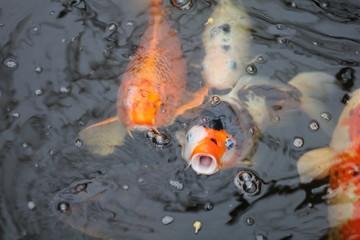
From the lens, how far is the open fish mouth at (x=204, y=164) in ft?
9.13

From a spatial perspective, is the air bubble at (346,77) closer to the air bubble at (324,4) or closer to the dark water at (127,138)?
the dark water at (127,138)

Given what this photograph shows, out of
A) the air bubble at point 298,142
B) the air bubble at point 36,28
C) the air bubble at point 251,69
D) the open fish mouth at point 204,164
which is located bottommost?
the air bubble at point 36,28

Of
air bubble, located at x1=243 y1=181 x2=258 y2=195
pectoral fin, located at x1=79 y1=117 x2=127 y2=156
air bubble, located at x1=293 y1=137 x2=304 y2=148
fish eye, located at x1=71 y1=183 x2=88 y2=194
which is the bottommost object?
fish eye, located at x1=71 y1=183 x2=88 y2=194

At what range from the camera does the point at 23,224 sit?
288cm

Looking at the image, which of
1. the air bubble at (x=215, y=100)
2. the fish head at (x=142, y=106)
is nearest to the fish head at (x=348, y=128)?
the air bubble at (x=215, y=100)

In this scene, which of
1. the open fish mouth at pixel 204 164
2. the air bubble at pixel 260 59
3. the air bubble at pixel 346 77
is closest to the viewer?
the open fish mouth at pixel 204 164

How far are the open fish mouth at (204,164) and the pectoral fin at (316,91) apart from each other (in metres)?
1.02

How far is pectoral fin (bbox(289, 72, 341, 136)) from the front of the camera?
11.0ft

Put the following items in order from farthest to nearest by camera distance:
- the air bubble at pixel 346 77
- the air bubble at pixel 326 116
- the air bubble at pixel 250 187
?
the air bubble at pixel 346 77
the air bubble at pixel 326 116
the air bubble at pixel 250 187

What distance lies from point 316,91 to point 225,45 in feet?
2.80

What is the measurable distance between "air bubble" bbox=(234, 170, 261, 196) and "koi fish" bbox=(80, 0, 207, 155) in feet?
2.22

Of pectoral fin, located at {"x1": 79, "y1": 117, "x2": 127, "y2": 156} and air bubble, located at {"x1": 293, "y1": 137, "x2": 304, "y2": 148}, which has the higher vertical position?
air bubble, located at {"x1": 293, "y1": 137, "x2": 304, "y2": 148}

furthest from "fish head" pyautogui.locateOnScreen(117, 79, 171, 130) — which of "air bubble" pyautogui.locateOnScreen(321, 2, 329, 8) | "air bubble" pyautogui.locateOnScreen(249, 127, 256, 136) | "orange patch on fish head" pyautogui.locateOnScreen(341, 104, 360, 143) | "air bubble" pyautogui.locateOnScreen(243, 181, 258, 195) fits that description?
→ "air bubble" pyautogui.locateOnScreen(321, 2, 329, 8)

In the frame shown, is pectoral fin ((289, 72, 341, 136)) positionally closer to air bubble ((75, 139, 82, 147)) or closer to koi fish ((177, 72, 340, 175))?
koi fish ((177, 72, 340, 175))
